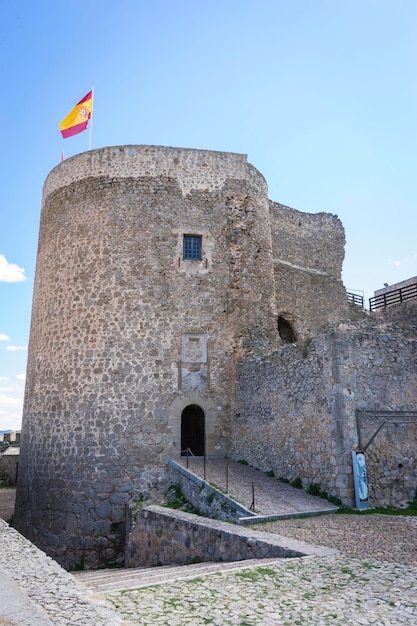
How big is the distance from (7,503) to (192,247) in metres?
11.9

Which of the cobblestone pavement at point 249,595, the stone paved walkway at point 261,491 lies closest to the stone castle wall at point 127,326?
the stone paved walkway at point 261,491

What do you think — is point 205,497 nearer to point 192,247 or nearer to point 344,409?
point 344,409

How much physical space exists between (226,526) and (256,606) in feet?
12.4

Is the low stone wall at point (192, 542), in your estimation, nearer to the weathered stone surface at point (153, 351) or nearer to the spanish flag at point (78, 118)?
the weathered stone surface at point (153, 351)

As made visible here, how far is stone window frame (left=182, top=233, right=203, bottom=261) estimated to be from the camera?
1590 centimetres

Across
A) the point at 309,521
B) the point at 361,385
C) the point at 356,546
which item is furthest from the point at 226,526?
the point at 361,385

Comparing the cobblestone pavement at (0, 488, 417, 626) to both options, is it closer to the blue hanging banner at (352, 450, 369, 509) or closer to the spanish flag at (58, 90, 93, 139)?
the blue hanging banner at (352, 450, 369, 509)

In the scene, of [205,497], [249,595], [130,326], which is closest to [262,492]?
[205,497]

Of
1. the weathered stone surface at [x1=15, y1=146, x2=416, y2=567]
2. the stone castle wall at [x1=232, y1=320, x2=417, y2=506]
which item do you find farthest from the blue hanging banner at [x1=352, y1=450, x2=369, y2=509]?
the weathered stone surface at [x1=15, y1=146, x2=416, y2=567]

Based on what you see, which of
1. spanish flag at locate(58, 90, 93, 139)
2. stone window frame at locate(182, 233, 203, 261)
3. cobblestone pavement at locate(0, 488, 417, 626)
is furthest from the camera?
spanish flag at locate(58, 90, 93, 139)

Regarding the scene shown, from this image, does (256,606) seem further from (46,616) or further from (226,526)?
(226,526)

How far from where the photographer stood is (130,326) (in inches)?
583

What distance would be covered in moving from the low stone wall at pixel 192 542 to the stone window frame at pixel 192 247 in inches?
297

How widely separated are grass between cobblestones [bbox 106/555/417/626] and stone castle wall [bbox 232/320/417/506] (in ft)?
15.5
